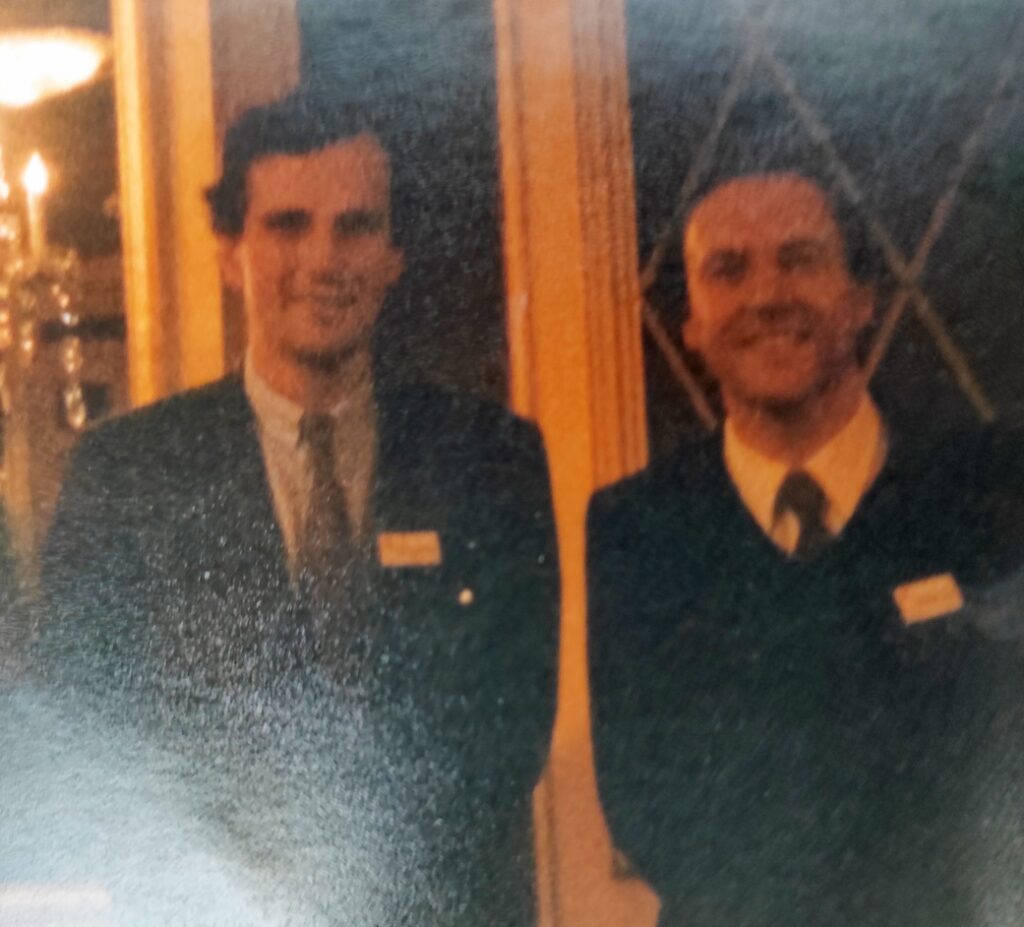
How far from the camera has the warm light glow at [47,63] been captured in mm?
1326

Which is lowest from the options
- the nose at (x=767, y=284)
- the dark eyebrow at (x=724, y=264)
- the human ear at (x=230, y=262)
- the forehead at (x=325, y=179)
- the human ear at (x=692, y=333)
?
the human ear at (x=692, y=333)

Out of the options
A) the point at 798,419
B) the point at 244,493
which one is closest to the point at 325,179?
the point at 244,493

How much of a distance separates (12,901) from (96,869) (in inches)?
4.7

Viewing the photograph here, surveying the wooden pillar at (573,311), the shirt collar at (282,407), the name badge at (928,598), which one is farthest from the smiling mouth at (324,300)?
the name badge at (928,598)

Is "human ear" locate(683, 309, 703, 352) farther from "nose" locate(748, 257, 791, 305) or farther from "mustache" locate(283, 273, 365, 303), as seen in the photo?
"mustache" locate(283, 273, 365, 303)

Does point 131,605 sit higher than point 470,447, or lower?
lower

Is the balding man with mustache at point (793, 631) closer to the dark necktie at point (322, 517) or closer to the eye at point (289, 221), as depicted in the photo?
the dark necktie at point (322, 517)

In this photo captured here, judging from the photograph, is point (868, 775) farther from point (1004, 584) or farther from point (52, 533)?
point (52, 533)

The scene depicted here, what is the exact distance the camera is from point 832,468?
1352mm

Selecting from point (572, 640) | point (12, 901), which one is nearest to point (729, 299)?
point (572, 640)

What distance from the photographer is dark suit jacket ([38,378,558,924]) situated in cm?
130

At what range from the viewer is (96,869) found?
1296 millimetres

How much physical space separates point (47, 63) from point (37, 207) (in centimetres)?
20

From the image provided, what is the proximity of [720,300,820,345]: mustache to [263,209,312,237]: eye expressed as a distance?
590 mm
